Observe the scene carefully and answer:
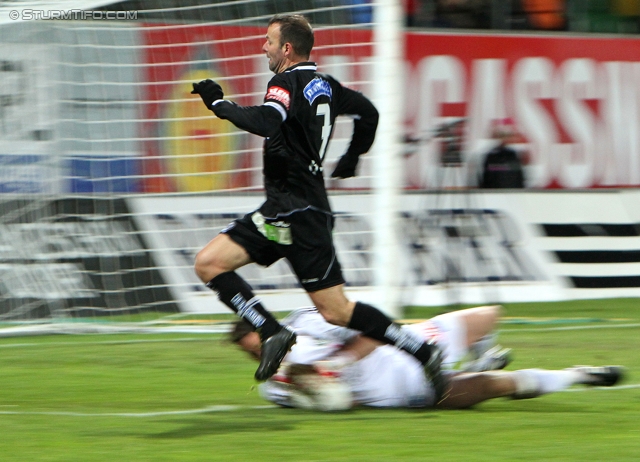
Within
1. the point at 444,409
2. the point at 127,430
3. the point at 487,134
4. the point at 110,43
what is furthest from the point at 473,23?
the point at 127,430

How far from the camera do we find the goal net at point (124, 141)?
357 inches

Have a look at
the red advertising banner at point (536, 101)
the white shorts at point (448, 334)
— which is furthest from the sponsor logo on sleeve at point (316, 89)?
the red advertising banner at point (536, 101)

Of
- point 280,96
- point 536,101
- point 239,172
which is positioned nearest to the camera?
point 280,96

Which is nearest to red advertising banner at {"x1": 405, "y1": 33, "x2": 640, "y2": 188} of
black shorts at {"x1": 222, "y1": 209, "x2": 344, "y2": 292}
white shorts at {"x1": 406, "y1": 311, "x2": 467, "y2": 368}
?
white shorts at {"x1": 406, "y1": 311, "x2": 467, "y2": 368}

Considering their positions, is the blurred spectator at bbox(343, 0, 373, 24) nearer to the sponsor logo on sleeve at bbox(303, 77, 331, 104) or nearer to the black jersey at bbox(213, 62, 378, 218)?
the black jersey at bbox(213, 62, 378, 218)

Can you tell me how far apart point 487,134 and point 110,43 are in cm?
440

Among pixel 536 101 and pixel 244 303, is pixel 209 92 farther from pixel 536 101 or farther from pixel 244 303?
pixel 536 101

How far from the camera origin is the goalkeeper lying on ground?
5.02 m

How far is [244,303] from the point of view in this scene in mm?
5020

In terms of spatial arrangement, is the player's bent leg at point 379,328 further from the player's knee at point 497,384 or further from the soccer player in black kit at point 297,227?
the player's knee at point 497,384

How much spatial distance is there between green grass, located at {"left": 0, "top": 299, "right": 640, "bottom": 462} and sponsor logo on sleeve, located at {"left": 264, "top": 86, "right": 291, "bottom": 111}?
1444 millimetres

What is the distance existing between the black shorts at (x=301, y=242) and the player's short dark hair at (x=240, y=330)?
12.8 inches

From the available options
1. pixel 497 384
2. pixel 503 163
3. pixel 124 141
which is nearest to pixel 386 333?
pixel 497 384
